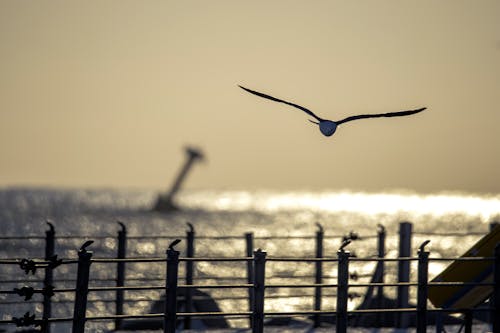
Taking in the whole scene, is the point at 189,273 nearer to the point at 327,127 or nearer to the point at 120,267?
the point at 120,267

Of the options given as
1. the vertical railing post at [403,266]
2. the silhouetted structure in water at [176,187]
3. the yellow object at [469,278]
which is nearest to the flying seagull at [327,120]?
the yellow object at [469,278]

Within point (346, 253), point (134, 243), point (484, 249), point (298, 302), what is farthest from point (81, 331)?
point (134, 243)

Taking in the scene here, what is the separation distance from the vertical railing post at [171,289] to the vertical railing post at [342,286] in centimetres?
188

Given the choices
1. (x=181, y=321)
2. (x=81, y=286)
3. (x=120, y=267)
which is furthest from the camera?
(x=181, y=321)

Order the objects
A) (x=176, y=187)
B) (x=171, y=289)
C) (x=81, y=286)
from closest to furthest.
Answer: (x=81, y=286) < (x=171, y=289) < (x=176, y=187)

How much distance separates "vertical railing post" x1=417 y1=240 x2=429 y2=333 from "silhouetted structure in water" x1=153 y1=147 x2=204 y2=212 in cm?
10384

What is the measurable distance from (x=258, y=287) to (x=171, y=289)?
1.00 m

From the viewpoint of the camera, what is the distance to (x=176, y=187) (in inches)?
5148

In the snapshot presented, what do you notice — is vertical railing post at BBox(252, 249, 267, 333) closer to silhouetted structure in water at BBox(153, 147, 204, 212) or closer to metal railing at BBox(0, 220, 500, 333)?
metal railing at BBox(0, 220, 500, 333)

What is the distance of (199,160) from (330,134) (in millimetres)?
106746

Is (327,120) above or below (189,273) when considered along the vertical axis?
above

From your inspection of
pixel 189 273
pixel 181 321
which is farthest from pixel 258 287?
pixel 181 321

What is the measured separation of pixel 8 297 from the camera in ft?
92.8

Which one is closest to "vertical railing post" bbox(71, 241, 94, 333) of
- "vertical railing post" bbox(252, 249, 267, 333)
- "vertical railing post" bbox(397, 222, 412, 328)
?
"vertical railing post" bbox(252, 249, 267, 333)
